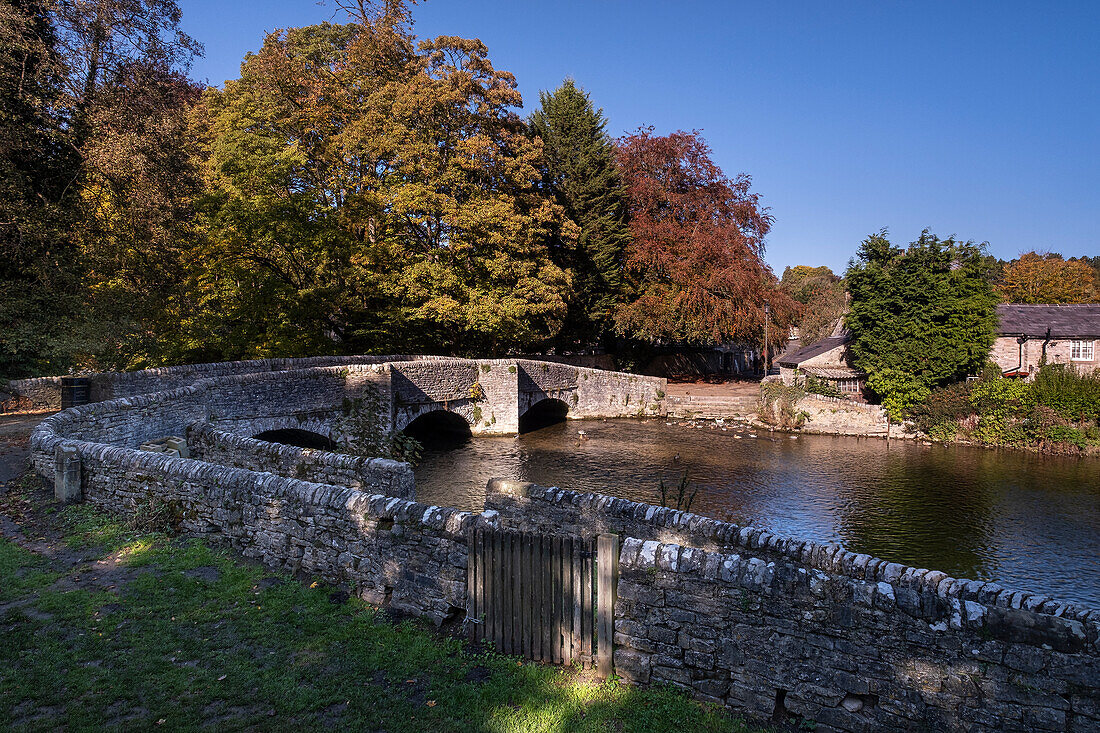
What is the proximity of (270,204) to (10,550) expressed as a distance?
55.0ft

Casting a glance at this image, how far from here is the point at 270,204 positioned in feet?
69.1

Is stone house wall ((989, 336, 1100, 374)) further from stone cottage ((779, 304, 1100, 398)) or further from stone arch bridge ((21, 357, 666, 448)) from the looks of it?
stone arch bridge ((21, 357, 666, 448))

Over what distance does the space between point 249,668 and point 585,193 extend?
30.2 metres

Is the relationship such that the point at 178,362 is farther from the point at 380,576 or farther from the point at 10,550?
the point at 380,576

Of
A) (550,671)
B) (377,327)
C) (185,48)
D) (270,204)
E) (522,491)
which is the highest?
(185,48)

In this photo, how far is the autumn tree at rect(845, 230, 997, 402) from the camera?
22.7 m

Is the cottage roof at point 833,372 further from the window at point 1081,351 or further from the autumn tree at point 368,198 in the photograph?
the autumn tree at point 368,198

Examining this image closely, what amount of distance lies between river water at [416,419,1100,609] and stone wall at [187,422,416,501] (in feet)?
18.0

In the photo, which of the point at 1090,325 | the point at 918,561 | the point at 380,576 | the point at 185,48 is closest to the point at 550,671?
the point at 380,576

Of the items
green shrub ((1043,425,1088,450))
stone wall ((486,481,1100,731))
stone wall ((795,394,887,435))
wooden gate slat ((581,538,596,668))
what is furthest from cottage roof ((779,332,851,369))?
wooden gate slat ((581,538,596,668))

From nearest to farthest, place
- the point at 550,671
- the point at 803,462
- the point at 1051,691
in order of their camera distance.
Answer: the point at 1051,691, the point at 550,671, the point at 803,462

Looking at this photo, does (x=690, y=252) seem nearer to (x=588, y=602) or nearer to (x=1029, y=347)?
(x=1029, y=347)

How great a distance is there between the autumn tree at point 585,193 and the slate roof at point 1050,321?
17.9 metres

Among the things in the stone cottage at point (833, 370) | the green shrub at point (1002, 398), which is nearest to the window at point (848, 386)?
the stone cottage at point (833, 370)
